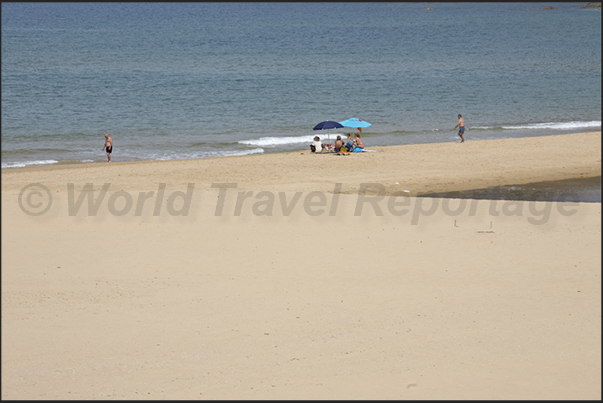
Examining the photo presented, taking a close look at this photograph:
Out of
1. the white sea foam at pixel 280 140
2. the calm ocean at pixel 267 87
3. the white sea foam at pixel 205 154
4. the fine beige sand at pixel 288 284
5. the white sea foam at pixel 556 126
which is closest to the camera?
the fine beige sand at pixel 288 284

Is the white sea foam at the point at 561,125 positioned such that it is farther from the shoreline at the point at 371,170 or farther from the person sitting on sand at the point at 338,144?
the person sitting on sand at the point at 338,144

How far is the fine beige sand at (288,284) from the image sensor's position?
27.9 feet

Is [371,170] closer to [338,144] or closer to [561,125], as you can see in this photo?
[338,144]

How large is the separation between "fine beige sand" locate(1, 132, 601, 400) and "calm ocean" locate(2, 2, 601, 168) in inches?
440

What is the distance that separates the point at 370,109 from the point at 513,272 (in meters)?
28.0

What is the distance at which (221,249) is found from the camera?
44.3 feet

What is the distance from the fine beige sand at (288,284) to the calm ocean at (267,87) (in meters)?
11.2

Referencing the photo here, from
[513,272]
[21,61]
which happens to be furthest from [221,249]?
[21,61]

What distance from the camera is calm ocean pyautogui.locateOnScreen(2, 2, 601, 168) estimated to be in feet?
104

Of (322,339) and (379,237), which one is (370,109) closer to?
(379,237)

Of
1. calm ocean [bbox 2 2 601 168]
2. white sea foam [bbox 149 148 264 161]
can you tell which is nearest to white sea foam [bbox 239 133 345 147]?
calm ocean [bbox 2 2 601 168]

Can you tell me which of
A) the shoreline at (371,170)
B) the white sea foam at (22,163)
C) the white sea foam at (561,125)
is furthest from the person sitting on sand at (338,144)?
the white sea foam at (561,125)

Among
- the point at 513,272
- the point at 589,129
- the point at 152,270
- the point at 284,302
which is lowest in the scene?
the point at 284,302

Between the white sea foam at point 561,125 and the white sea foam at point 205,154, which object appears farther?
the white sea foam at point 561,125
